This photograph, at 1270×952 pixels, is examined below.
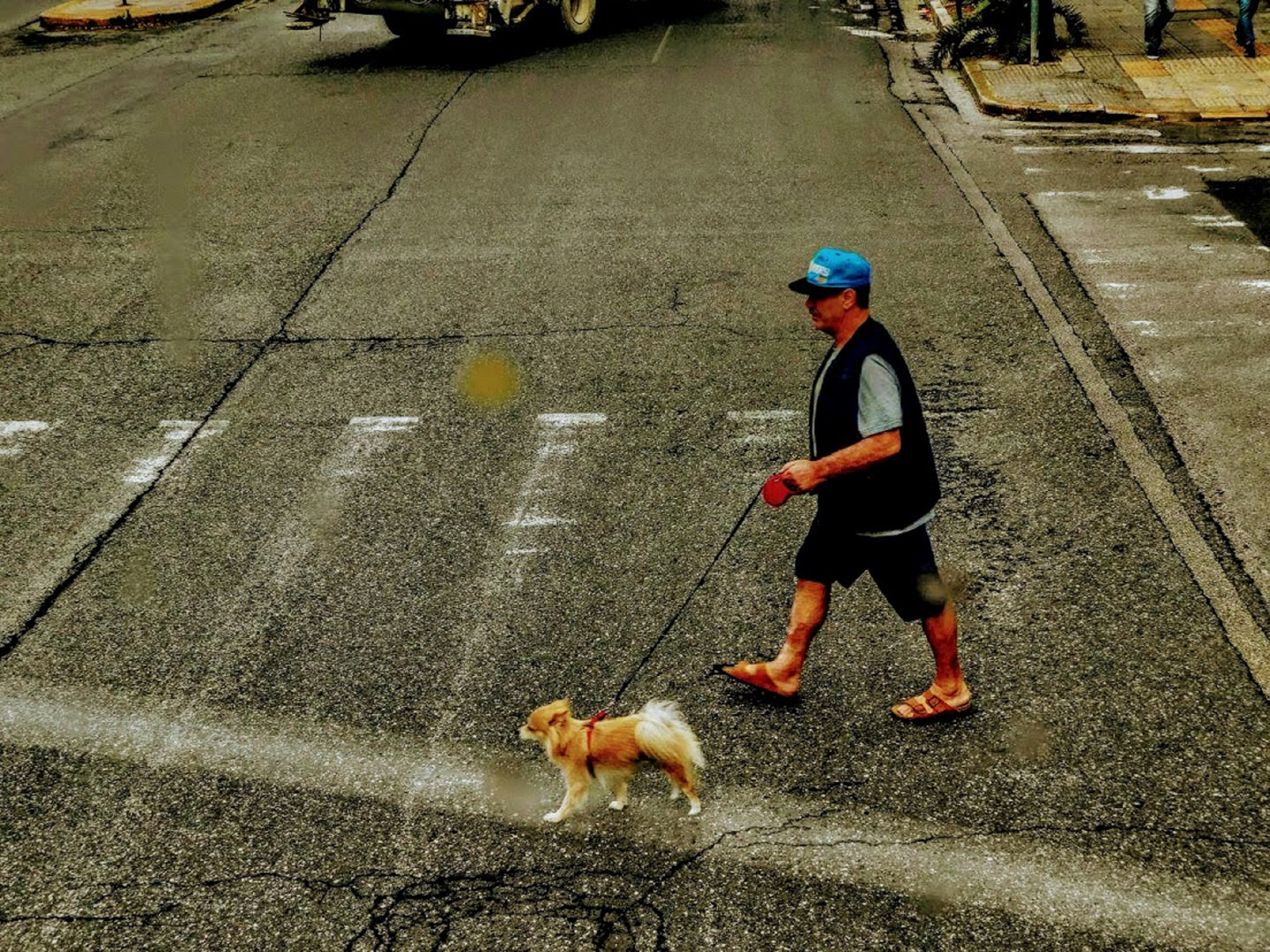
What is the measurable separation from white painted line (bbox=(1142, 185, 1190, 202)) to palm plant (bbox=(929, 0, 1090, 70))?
4.81 meters

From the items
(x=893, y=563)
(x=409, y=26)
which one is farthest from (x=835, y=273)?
(x=409, y=26)

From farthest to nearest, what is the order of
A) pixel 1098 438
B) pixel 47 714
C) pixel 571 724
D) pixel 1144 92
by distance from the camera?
pixel 1144 92
pixel 1098 438
pixel 47 714
pixel 571 724

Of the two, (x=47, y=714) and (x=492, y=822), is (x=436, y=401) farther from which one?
(x=492, y=822)

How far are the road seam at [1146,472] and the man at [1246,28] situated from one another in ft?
20.8

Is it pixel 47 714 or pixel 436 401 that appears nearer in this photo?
pixel 47 714

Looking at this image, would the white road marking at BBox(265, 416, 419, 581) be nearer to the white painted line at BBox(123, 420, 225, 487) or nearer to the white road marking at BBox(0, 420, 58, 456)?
the white painted line at BBox(123, 420, 225, 487)

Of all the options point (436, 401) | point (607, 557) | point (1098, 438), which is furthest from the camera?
point (436, 401)

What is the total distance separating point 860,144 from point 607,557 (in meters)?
7.95

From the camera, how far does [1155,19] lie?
14812mm

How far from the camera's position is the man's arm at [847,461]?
4516 mm

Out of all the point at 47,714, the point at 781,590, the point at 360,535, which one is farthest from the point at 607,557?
the point at 47,714

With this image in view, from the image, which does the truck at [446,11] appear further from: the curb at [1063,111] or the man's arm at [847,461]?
the man's arm at [847,461]

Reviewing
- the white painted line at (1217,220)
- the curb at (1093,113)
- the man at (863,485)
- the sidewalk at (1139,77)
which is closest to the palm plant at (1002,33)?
the sidewalk at (1139,77)

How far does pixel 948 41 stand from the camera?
15953 mm
